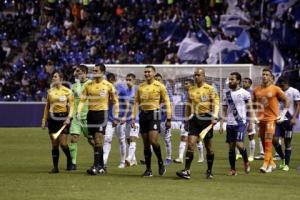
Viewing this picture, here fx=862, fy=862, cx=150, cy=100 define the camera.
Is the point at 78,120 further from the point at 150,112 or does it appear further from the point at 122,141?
the point at 150,112

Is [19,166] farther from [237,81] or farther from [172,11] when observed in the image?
[172,11]

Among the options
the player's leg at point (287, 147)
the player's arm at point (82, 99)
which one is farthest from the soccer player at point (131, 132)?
the player's leg at point (287, 147)

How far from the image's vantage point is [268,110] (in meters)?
19.6

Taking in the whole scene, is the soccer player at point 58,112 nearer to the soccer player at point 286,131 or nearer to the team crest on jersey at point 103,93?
the team crest on jersey at point 103,93

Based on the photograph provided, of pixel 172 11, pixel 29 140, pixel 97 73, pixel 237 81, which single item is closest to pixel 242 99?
pixel 237 81

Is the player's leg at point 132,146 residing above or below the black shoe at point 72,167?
above

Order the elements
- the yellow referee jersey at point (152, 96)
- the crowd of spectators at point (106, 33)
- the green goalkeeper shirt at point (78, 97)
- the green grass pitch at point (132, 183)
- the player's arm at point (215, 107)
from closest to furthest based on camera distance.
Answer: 1. the green grass pitch at point (132, 183)
2. the player's arm at point (215, 107)
3. the yellow referee jersey at point (152, 96)
4. the green goalkeeper shirt at point (78, 97)
5. the crowd of spectators at point (106, 33)

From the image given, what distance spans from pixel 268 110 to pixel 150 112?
10.3 ft

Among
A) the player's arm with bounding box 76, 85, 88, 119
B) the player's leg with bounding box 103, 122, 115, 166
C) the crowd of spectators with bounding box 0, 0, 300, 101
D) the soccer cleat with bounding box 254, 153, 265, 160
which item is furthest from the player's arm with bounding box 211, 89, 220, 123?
the crowd of spectators with bounding box 0, 0, 300, 101

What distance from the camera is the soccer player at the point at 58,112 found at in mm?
18828

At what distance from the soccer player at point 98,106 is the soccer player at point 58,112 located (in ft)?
1.52

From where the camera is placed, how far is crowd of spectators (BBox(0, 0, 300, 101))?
4141 cm

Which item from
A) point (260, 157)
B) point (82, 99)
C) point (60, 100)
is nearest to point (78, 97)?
point (60, 100)

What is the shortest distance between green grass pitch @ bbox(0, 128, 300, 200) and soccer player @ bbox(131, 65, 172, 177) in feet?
1.67
